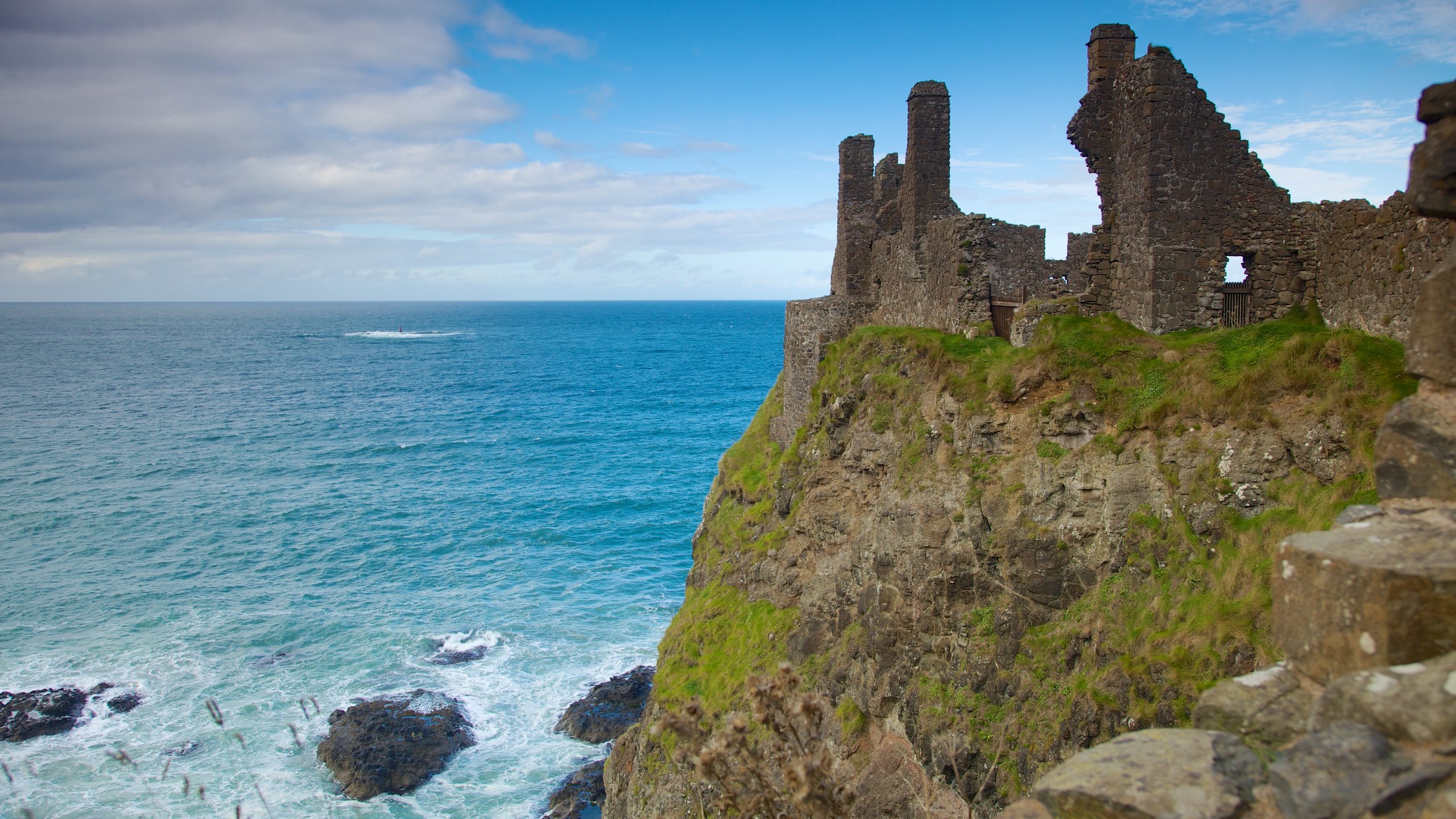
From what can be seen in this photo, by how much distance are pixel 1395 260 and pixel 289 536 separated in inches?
2045

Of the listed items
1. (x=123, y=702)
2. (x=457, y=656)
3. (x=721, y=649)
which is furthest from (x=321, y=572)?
(x=721, y=649)

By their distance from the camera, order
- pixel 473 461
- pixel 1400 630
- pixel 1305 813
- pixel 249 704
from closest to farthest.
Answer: pixel 1305 813 → pixel 1400 630 → pixel 249 704 → pixel 473 461

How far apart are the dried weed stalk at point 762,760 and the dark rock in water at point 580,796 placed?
64.4 feet

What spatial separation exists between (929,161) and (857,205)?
16.0 feet

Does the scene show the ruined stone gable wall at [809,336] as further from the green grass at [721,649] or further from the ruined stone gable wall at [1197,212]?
the ruined stone gable wall at [1197,212]

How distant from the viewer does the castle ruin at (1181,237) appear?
14.1 meters

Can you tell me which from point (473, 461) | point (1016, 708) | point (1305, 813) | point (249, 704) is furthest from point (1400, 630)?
point (473, 461)

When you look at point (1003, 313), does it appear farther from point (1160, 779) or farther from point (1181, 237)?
point (1160, 779)

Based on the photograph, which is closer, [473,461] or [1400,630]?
[1400,630]

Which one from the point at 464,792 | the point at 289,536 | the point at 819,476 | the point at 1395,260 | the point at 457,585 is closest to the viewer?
the point at 1395,260

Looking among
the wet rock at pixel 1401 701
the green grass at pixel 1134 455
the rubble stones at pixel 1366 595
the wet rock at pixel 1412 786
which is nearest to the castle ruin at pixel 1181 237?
the green grass at pixel 1134 455

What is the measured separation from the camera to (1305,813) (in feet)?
14.7

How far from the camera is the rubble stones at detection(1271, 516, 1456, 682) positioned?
482cm

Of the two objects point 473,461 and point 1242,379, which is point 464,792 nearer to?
point 1242,379
